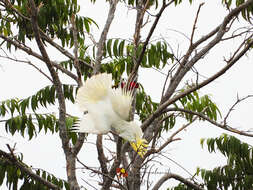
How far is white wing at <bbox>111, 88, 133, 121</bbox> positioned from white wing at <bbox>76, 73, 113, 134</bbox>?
0.09 ft

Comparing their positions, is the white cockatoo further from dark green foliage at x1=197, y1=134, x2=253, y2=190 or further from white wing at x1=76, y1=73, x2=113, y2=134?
dark green foliage at x1=197, y1=134, x2=253, y2=190

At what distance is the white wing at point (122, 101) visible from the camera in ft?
3.38

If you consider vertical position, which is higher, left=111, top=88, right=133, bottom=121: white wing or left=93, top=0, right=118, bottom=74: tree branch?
left=93, top=0, right=118, bottom=74: tree branch

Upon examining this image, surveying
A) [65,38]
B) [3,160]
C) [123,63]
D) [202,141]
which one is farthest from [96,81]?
[202,141]

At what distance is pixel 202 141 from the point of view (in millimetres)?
3281

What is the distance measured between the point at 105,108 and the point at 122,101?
0.29ft

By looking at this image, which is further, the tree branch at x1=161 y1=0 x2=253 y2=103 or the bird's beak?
the tree branch at x1=161 y1=0 x2=253 y2=103

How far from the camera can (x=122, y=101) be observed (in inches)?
40.6

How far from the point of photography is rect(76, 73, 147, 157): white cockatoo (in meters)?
1.06

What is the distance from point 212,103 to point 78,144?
140cm

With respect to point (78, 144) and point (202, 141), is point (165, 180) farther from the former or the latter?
point (78, 144)

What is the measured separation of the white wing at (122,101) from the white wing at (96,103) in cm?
3

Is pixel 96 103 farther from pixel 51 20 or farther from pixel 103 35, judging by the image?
pixel 51 20

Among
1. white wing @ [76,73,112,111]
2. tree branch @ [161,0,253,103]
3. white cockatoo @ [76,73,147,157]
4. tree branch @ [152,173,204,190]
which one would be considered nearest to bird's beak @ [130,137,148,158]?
white cockatoo @ [76,73,147,157]
